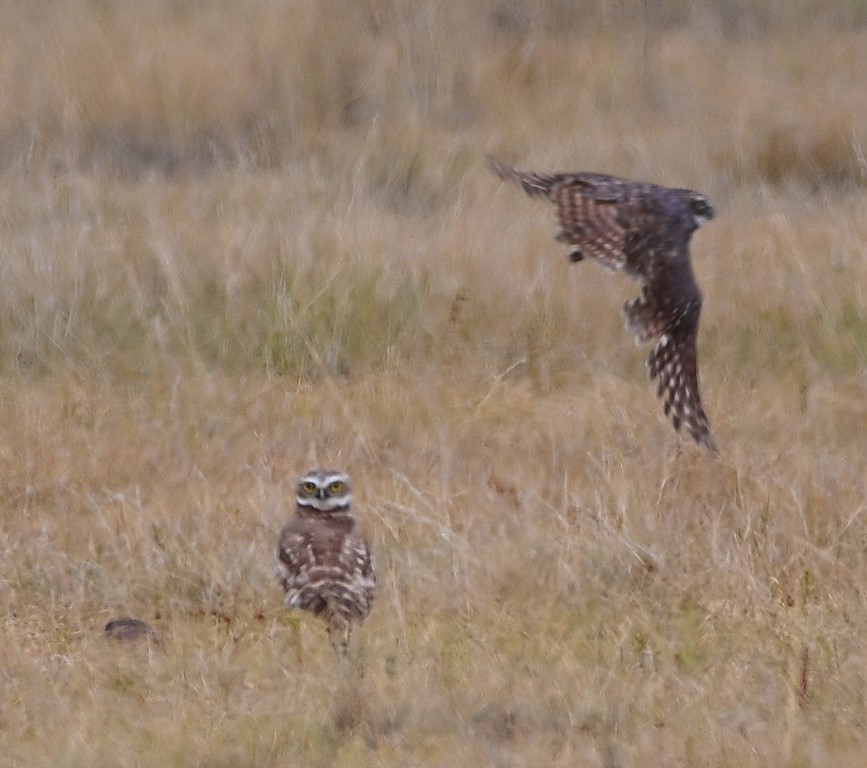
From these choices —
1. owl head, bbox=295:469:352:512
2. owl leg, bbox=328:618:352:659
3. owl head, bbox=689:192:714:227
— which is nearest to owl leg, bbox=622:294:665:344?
owl head, bbox=689:192:714:227

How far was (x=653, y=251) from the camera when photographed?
6.53 m

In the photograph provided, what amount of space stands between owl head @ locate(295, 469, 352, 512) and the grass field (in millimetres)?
261

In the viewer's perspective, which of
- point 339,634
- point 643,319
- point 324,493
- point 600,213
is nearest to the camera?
point 339,634

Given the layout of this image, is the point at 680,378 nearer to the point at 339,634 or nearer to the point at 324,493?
the point at 324,493

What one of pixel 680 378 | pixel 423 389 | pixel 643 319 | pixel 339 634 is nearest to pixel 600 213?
pixel 643 319

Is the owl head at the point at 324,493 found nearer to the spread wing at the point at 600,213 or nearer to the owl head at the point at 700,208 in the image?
the spread wing at the point at 600,213

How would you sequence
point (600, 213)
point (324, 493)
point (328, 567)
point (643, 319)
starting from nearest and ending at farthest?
point (328, 567)
point (324, 493)
point (643, 319)
point (600, 213)

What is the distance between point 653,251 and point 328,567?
1935mm

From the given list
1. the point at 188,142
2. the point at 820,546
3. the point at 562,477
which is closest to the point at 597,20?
the point at 188,142

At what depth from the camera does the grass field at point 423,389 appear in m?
4.82

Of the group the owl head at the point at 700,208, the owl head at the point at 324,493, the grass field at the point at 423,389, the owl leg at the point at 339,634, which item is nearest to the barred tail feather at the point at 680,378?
the grass field at the point at 423,389

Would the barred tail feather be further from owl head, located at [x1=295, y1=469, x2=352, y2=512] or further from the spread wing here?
owl head, located at [x1=295, y1=469, x2=352, y2=512]

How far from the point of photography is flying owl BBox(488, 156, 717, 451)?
255 inches

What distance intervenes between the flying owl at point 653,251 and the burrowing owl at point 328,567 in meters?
1.35
